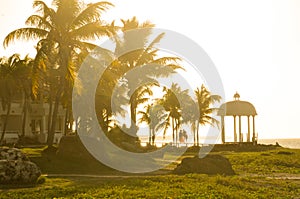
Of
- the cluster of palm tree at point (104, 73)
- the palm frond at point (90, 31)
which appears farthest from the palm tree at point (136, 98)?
the palm frond at point (90, 31)

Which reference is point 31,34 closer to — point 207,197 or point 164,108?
point 207,197

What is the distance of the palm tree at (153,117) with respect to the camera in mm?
68312

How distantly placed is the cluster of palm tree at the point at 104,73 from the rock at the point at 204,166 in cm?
894

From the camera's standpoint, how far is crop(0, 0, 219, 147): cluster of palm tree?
31.6 m

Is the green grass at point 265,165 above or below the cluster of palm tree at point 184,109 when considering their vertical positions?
below

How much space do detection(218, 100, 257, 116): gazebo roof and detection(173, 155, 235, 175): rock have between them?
98.4 ft

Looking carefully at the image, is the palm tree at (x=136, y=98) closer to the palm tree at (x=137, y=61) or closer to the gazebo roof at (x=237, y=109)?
the palm tree at (x=137, y=61)

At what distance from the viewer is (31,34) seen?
3147 cm

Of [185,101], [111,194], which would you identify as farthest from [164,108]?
[111,194]

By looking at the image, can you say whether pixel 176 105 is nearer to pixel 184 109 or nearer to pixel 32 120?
pixel 184 109

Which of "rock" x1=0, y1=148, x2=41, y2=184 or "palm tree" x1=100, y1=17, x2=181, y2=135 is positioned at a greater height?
"palm tree" x1=100, y1=17, x2=181, y2=135

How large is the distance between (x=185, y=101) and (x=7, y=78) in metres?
26.9

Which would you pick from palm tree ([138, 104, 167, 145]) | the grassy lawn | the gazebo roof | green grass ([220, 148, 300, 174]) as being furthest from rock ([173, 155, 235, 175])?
palm tree ([138, 104, 167, 145])

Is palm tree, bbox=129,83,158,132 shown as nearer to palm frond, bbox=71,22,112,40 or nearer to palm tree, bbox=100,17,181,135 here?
palm tree, bbox=100,17,181,135
